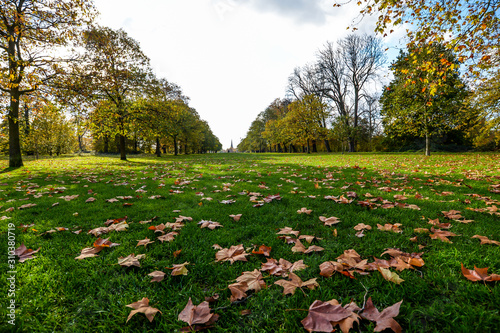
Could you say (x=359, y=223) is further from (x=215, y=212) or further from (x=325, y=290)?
(x=215, y=212)

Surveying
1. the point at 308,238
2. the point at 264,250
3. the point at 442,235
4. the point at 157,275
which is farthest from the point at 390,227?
the point at 157,275

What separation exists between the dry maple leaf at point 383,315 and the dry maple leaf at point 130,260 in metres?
1.98

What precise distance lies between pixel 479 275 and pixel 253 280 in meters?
1.82

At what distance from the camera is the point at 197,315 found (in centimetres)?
140

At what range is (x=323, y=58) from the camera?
30.5m

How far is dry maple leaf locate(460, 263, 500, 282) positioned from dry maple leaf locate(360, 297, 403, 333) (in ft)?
2.65

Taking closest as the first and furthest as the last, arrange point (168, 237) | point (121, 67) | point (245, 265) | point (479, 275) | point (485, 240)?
point (479, 275) → point (245, 265) → point (485, 240) → point (168, 237) → point (121, 67)

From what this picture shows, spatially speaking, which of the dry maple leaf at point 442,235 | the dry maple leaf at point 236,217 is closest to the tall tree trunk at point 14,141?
the dry maple leaf at point 236,217

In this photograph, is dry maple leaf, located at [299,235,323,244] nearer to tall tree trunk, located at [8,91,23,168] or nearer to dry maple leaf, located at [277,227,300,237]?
dry maple leaf, located at [277,227,300,237]

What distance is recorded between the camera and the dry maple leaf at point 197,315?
1.34 metres

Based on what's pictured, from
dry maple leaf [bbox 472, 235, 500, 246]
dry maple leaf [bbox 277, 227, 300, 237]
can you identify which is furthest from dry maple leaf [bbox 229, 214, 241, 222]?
dry maple leaf [bbox 472, 235, 500, 246]

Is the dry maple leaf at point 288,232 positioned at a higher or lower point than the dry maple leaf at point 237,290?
higher

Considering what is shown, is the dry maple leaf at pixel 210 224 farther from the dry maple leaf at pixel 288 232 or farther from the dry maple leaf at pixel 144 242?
the dry maple leaf at pixel 288 232

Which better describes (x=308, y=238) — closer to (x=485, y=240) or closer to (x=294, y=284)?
(x=294, y=284)
